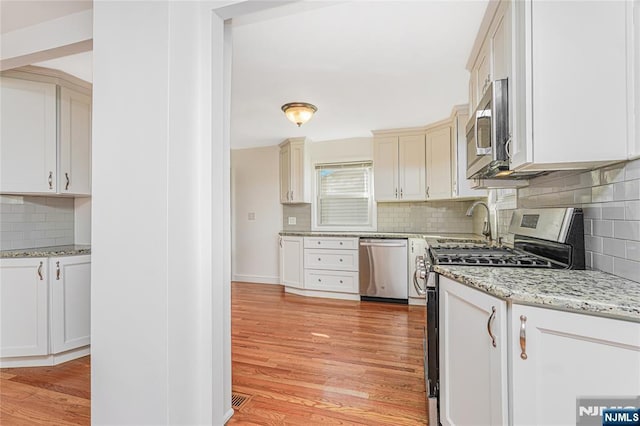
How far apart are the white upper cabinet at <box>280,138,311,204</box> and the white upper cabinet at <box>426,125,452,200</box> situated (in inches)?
72.1

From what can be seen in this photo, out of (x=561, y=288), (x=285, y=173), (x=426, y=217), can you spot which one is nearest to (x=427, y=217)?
(x=426, y=217)

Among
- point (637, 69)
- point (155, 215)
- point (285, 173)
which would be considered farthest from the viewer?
point (285, 173)

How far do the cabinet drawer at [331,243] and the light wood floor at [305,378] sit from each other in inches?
43.5

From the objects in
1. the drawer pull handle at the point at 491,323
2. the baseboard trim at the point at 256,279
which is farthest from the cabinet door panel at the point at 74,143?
the drawer pull handle at the point at 491,323

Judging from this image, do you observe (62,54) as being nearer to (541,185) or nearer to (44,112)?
(44,112)

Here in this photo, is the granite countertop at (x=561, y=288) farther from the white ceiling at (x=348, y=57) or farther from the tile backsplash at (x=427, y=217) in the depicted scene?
the tile backsplash at (x=427, y=217)

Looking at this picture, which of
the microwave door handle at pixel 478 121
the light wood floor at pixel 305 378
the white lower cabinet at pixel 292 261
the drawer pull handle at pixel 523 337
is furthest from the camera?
the white lower cabinet at pixel 292 261

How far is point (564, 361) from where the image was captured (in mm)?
914

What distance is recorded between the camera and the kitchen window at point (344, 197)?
498cm

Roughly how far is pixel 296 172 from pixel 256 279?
2.01 metres

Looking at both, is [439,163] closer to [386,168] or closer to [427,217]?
[386,168]

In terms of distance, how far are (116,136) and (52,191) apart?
1.81 metres

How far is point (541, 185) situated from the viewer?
6.24ft

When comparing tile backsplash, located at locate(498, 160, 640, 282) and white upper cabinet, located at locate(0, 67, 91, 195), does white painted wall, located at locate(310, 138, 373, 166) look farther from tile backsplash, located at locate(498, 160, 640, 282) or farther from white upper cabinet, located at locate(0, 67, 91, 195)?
tile backsplash, located at locate(498, 160, 640, 282)
